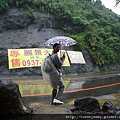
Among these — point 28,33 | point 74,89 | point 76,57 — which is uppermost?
point 74,89

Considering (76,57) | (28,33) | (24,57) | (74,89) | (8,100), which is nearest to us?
(8,100)

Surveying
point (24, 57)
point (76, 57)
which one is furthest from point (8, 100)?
point (76, 57)

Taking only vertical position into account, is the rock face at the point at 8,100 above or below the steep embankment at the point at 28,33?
above

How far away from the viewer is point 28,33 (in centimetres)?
1702

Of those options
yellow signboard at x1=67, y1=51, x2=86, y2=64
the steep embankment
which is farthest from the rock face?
yellow signboard at x1=67, y1=51, x2=86, y2=64

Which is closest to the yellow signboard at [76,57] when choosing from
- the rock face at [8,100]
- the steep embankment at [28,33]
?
the steep embankment at [28,33]

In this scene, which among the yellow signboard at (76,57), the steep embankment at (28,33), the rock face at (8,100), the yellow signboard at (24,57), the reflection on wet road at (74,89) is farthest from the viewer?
the yellow signboard at (76,57)

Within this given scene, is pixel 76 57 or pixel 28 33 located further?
pixel 28 33

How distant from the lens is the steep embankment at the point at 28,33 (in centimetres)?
1438

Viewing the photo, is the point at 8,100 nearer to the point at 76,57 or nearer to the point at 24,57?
the point at 24,57

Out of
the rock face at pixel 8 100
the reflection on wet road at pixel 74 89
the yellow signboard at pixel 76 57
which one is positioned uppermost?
the rock face at pixel 8 100

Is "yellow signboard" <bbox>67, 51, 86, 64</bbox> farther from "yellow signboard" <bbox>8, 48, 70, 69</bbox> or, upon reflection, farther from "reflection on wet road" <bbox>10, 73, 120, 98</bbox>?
"reflection on wet road" <bbox>10, 73, 120, 98</bbox>

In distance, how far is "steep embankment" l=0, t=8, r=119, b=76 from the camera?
47.2 feet

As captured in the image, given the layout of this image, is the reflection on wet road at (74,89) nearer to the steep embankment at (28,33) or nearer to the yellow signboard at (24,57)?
the yellow signboard at (24,57)
